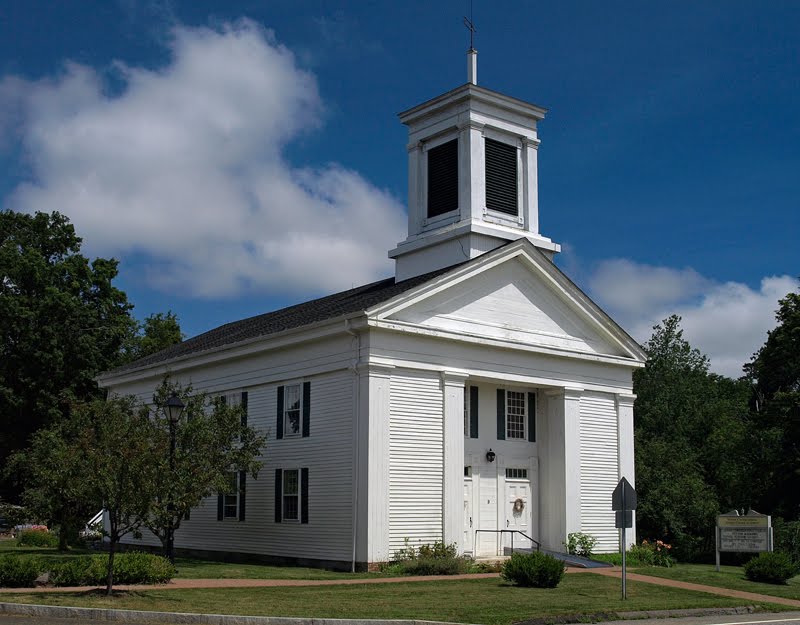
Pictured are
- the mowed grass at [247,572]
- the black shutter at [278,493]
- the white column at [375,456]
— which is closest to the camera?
the mowed grass at [247,572]

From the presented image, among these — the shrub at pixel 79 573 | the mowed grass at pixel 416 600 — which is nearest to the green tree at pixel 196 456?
the shrub at pixel 79 573

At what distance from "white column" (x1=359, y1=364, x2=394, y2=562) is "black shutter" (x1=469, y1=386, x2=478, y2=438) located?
4.01m

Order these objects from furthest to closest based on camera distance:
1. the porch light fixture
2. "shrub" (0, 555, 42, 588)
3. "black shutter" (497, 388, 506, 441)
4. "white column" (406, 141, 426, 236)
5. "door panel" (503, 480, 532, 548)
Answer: "white column" (406, 141, 426, 236), "black shutter" (497, 388, 506, 441), "door panel" (503, 480, 532, 548), the porch light fixture, "shrub" (0, 555, 42, 588)

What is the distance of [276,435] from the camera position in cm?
3000

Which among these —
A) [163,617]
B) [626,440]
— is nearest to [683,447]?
[626,440]

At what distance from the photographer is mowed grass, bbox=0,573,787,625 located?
A: 1716 centimetres

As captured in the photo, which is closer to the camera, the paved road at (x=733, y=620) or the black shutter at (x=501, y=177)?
the paved road at (x=733, y=620)

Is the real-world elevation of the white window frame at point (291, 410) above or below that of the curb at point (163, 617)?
above

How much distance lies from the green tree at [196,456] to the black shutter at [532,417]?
26.8ft

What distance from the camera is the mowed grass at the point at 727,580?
24.6 metres

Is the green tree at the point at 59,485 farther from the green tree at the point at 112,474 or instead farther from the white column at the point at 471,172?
the white column at the point at 471,172

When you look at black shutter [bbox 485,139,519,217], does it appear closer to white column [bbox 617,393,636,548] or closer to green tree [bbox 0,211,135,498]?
white column [bbox 617,393,636,548]

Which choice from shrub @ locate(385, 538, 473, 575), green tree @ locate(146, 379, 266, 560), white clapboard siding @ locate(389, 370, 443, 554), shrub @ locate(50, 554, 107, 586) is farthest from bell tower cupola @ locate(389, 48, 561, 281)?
shrub @ locate(50, 554, 107, 586)

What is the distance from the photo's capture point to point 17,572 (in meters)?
19.5
